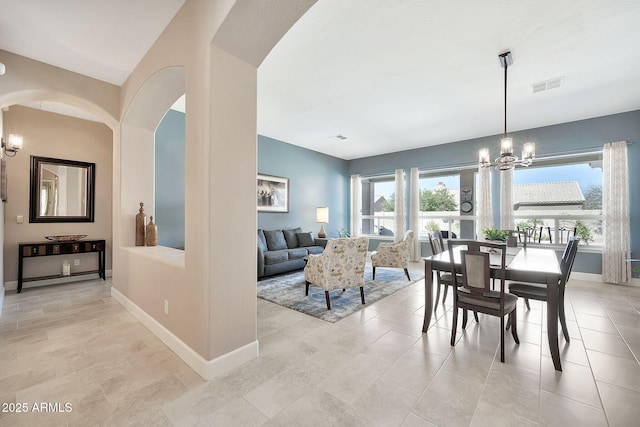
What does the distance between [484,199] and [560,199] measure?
129 cm

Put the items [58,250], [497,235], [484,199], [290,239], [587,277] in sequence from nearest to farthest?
1. [497,235]
2. [58,250]
3. [587,277]
4. [484,199]
5. [290,239]

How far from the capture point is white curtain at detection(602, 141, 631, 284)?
445cm

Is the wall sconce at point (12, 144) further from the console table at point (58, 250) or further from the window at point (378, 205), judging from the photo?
the window at point (378, 205)

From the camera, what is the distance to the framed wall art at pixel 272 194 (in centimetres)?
588

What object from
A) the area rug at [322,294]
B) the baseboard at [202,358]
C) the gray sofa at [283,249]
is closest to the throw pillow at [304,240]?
the gray sofa at [283,249]

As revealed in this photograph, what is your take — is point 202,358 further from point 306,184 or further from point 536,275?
point 306,184

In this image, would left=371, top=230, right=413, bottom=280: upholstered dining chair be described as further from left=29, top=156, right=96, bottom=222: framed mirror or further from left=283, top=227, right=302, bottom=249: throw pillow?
left=29, top=156, right=96, bottom=222: framed mirror

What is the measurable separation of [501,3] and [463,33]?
0.37 m

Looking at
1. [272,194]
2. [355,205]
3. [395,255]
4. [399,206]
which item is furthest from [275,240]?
[399,206]

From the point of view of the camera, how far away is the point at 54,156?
14.3 ft

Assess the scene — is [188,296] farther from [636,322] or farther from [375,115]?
[636,322]

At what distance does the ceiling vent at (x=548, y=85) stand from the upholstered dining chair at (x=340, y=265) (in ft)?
10.2

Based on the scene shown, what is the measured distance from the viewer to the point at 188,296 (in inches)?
81.9

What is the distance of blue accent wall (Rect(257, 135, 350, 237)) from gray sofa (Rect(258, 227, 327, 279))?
449 millimetres
